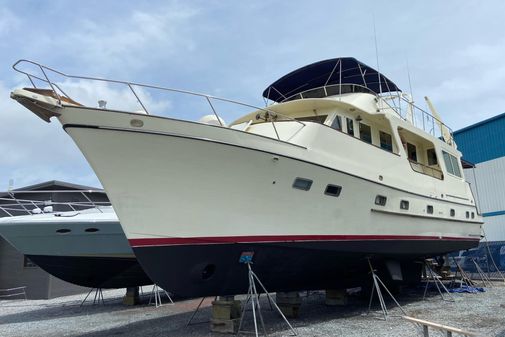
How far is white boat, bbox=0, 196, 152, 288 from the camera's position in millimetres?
10023

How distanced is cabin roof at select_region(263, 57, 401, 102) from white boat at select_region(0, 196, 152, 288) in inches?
212

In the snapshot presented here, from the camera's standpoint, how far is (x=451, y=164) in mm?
11328

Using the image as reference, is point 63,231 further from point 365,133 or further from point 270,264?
point 365,133

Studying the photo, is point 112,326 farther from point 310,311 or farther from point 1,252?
point 1,252

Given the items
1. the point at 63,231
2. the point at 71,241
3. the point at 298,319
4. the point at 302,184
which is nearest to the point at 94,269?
the point at 71,241

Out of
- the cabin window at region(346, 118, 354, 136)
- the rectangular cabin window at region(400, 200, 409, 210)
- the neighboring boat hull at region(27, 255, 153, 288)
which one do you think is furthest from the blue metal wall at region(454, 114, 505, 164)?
the neighboring boat hull at region(27, 255, 153, 288)

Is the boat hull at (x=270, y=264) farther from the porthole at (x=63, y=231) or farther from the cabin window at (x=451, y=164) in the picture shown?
the porthole at (x=63, y=231)

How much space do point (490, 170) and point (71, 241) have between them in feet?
59.3

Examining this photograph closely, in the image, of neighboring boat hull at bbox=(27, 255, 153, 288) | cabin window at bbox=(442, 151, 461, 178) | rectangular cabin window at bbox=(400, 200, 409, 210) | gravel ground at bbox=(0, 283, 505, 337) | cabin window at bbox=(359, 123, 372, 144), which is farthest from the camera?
cabin window at bbox=(442, 151, 461, 178)

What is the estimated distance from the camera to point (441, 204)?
9.87 m

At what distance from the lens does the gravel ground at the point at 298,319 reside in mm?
7047

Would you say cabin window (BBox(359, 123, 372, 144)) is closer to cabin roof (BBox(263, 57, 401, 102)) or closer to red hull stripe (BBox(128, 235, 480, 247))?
cabin roof (BBox(263, 57, 401, 102))

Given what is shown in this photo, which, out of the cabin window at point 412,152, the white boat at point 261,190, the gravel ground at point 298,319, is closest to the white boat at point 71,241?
the gravel ground at point 298,319

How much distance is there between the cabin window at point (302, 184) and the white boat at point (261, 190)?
17 mm
